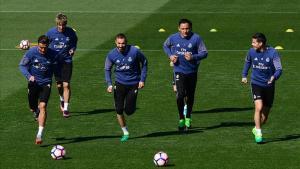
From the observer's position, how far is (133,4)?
159 ft

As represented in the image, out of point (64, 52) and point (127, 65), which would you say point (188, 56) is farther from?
point (64, 52)

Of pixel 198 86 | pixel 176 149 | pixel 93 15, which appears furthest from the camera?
pixel 93 15

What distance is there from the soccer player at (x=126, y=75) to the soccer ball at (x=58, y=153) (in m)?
2.24

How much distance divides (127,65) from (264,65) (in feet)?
10.3

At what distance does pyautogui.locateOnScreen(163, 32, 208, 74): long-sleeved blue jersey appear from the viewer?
22844 millimetres

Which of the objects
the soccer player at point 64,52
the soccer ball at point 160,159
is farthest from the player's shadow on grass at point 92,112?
the soccer ball at point 160,159

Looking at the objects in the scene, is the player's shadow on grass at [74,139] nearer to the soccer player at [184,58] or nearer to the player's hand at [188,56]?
the soccer player at [184,58]

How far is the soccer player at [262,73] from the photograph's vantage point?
69.6 ft

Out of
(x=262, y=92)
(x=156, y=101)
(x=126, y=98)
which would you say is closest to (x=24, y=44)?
(x=156, y=101)

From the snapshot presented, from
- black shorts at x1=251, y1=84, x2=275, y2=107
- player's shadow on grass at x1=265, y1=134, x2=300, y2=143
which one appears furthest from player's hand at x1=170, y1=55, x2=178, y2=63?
player's shadow on grass at x1=265, y1=134, x2=300, y2=143

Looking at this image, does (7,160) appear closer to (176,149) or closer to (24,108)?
(176,149)

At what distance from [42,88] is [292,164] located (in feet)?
20.4

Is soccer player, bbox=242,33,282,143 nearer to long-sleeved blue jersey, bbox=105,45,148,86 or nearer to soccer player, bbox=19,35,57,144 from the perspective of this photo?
long-sleeved blue jersey, bbox=105,45,148,86

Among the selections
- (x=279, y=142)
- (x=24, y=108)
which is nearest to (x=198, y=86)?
(x=24, y=108)
